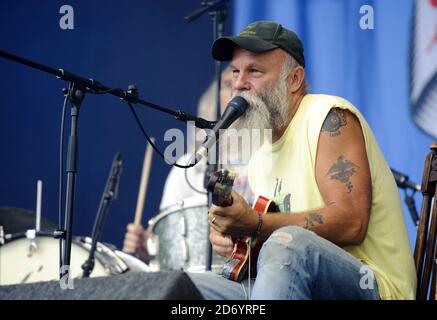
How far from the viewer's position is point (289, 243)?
2178 millimetres

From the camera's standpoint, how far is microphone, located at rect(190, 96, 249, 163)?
7.97ft

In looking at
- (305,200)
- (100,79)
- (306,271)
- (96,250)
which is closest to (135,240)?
(96,250)

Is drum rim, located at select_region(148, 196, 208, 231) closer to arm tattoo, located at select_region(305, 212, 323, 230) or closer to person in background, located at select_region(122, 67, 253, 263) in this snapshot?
person in background, located at select_region(122, 67, 253, 263)

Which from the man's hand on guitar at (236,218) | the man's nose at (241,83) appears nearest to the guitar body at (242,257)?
the man's hand on guitar at (236,218)

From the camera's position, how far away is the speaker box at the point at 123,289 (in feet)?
5.99

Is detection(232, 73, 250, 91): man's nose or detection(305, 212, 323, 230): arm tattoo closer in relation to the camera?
detection(305, 212, 323, 230): arm tattoo

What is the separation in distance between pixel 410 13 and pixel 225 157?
1.67 meters

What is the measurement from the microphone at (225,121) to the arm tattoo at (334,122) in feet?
0.97

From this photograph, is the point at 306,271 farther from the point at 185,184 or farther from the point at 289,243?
the point at 185,184

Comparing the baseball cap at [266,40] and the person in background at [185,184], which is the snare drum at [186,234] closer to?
the person in background at [185,184]

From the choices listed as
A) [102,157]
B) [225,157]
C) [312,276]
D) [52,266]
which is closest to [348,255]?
[312,276]

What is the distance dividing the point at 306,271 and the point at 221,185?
35cm

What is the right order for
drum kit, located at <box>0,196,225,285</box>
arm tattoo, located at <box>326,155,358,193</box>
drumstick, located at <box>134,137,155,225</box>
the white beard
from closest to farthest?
arm tattoo, located at <box>326,155,358,193</box> < the white beard < drum kit, located at <box>0,196,225,285</box> < drumstick, located at <box>134,137,155,225</box>

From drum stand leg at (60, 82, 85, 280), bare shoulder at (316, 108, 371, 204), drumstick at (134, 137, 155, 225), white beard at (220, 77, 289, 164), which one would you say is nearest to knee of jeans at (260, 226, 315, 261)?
bare shoulder at (316, 108, 371, 204)
